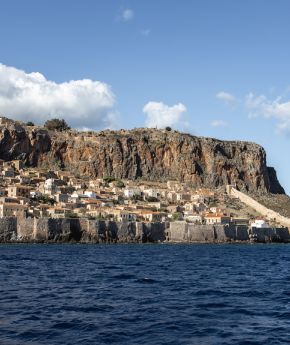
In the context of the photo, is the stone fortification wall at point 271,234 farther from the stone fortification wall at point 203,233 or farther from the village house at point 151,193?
the village house at point 151,193

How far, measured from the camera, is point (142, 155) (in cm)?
14438

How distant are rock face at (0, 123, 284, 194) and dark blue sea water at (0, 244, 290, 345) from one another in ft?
332

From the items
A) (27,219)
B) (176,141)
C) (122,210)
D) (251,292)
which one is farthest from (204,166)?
(251,292)

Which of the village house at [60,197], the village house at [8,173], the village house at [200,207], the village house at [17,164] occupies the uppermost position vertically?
the village house at [17,164]

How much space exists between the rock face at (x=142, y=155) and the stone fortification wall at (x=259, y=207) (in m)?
7.19

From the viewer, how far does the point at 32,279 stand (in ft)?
99.8

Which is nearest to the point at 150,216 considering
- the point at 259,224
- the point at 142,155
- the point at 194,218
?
the point at 194,218

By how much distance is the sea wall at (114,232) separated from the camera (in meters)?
73.5

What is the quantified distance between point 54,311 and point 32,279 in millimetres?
9882

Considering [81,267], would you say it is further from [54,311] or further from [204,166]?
[204,166]

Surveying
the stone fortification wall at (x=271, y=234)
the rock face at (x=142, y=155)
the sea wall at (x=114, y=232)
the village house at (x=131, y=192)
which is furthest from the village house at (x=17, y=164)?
the stone fortification wall at (x=271, y=234)

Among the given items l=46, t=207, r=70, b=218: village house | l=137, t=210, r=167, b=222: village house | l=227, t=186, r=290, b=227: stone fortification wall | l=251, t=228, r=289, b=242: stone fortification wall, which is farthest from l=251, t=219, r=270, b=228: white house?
l=46, t=207, r=70, b=218: village house

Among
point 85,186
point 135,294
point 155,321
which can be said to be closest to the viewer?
point 155,321

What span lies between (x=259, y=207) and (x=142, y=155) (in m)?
32.2
